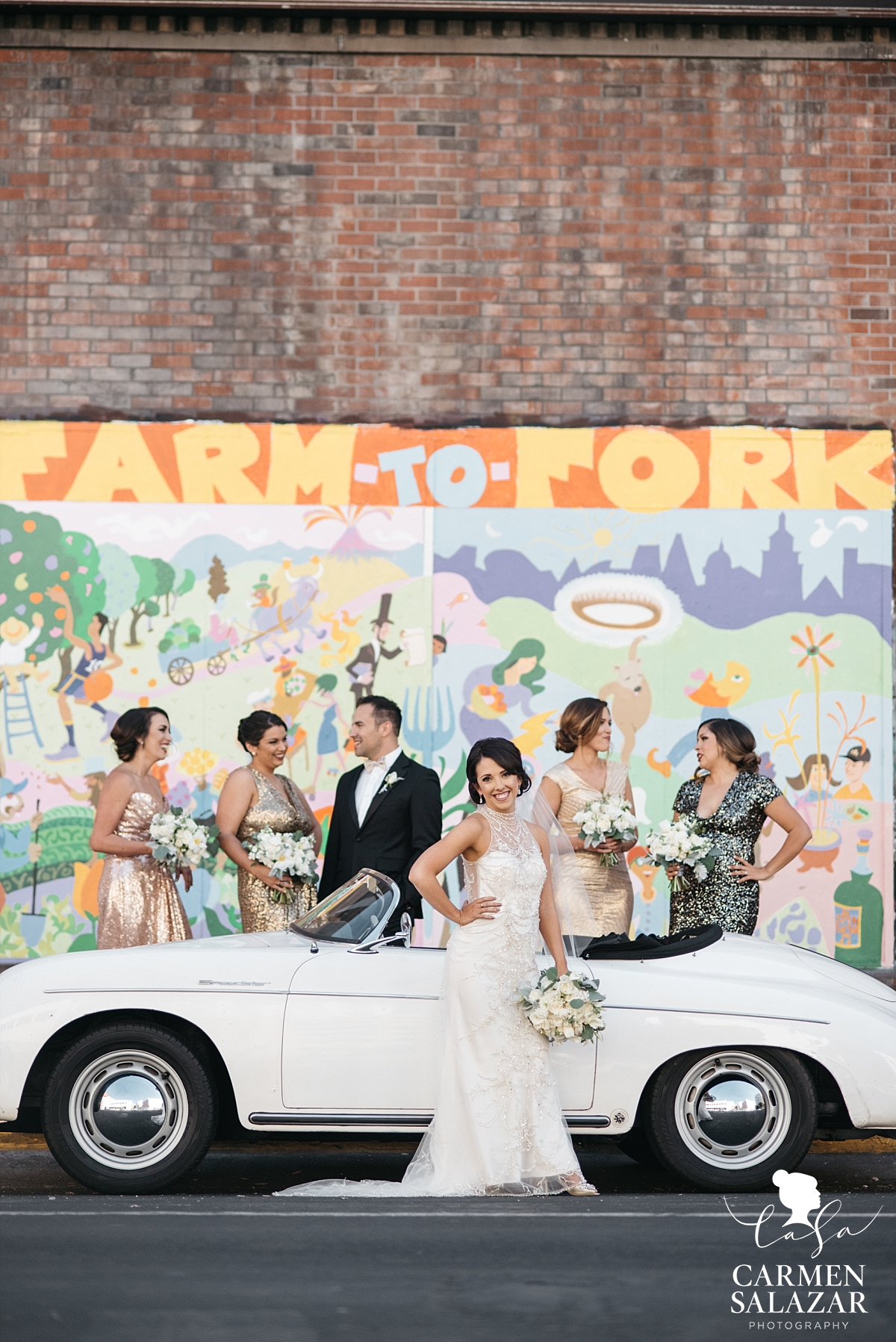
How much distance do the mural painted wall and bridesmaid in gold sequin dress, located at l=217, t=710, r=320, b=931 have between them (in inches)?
96.0

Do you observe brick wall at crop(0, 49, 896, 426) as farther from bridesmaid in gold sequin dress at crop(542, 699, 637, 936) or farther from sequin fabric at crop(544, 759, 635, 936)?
sequin fabric at crop(544, 759, 635, 936)

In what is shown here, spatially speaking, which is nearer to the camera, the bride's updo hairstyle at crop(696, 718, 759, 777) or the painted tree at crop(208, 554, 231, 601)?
the bride's updo hairstyle at crop(696, 718, 759, 777)

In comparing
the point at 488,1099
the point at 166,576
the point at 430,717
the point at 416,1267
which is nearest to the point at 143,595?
the point at 166,576

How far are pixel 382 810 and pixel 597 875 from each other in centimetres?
116

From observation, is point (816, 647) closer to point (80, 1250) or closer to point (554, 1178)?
point (554, 1178)

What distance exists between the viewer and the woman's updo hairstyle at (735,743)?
7086mm

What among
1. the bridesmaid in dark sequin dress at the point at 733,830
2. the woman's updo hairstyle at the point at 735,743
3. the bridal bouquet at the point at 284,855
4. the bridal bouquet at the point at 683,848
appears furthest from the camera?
the bridal bouquet at the point at 284,855

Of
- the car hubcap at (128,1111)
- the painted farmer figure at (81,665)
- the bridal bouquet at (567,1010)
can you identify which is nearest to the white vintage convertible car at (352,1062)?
the car hubcap at (128,1111)

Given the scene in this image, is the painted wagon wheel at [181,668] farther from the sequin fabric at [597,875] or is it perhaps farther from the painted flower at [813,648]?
the painted flower at [813,648]

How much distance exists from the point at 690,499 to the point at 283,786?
411 cm

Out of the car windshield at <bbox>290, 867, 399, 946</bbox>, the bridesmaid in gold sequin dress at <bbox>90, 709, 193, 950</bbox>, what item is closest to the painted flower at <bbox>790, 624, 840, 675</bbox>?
the bridesmaid in gold sequin dress at <bbox>90, 709, 193, 950</bbox>

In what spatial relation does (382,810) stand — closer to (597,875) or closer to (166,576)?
(597,875)

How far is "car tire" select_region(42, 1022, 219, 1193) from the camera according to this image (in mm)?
5562

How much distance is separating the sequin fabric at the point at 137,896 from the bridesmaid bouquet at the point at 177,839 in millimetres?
192
